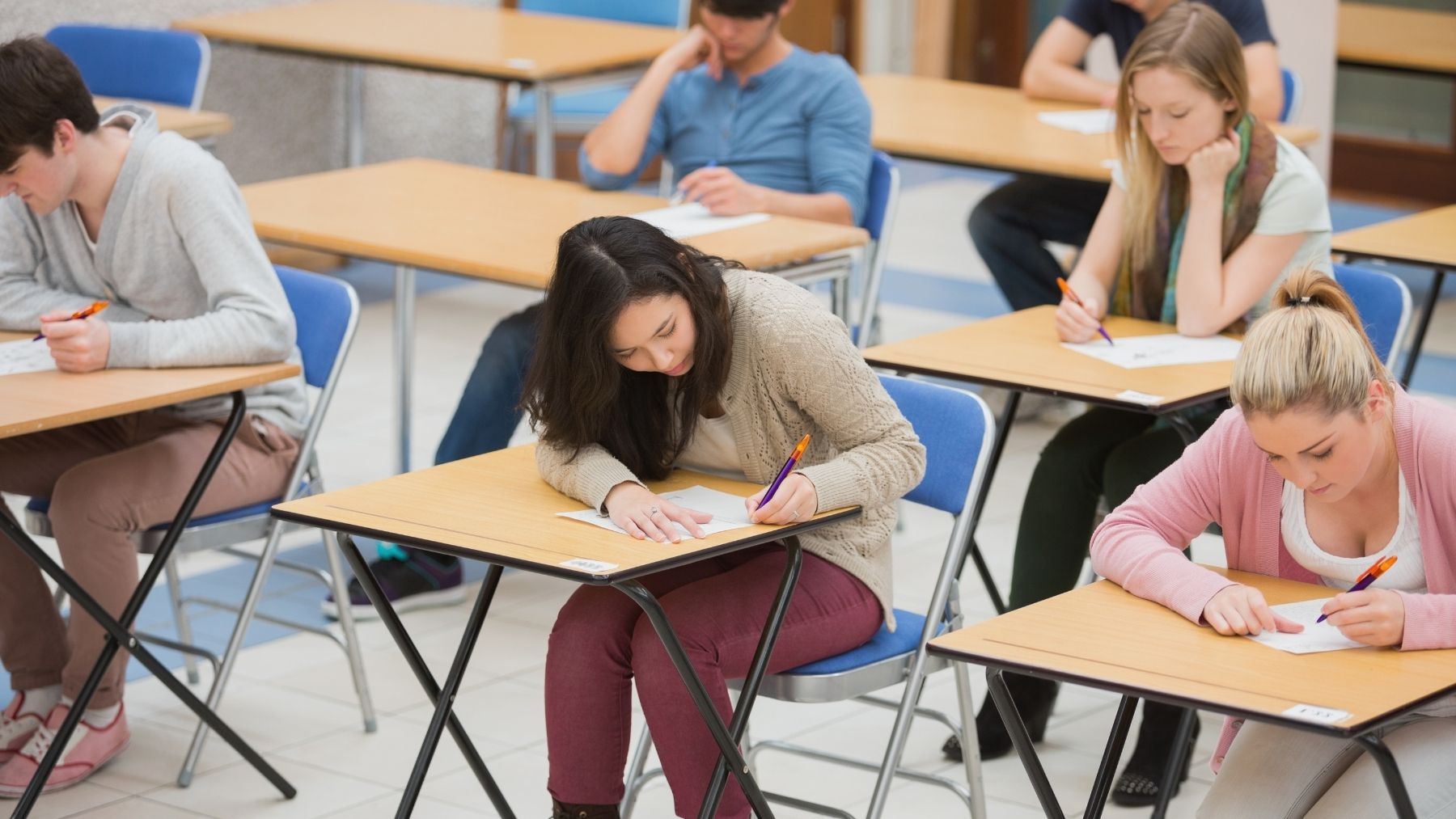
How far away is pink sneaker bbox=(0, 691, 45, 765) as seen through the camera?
290 centimetres

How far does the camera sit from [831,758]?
2.76 m

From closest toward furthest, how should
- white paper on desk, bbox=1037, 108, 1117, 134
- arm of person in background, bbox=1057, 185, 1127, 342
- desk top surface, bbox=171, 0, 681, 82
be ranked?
arm of person in background, bbox=1057, 185, 1127, 342
white paper on desk, bbox=1037, 108, 1117, 134
desk top surface, bbox=171, 0, 681, 82

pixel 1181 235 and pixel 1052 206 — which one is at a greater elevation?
pixel 1181 235

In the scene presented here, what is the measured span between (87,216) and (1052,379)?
1.50 meters

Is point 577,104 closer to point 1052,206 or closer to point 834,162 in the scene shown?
point 1052,206

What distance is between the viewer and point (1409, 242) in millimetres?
3576

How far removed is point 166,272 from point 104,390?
0.36 m

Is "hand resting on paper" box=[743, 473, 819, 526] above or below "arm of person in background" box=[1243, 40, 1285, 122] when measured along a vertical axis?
below

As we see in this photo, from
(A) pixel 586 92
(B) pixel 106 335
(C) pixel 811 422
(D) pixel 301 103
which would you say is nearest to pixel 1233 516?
→ (C) pixel 811 422

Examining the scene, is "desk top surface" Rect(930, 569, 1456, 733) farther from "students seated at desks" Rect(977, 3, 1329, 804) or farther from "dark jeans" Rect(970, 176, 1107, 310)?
"dark jeans" Rect(970, 176, 1107, 310)

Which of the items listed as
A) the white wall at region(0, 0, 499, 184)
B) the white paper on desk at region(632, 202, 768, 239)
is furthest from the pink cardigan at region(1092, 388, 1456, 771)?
the white wall at region(0, 0, 499, 184)

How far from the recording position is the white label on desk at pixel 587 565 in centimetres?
202

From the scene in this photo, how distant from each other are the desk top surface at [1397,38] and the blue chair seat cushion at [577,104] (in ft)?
8.18

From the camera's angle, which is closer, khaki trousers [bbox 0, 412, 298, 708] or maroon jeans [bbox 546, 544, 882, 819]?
maroon jeans [bbox 546, 544, 882, 819]
